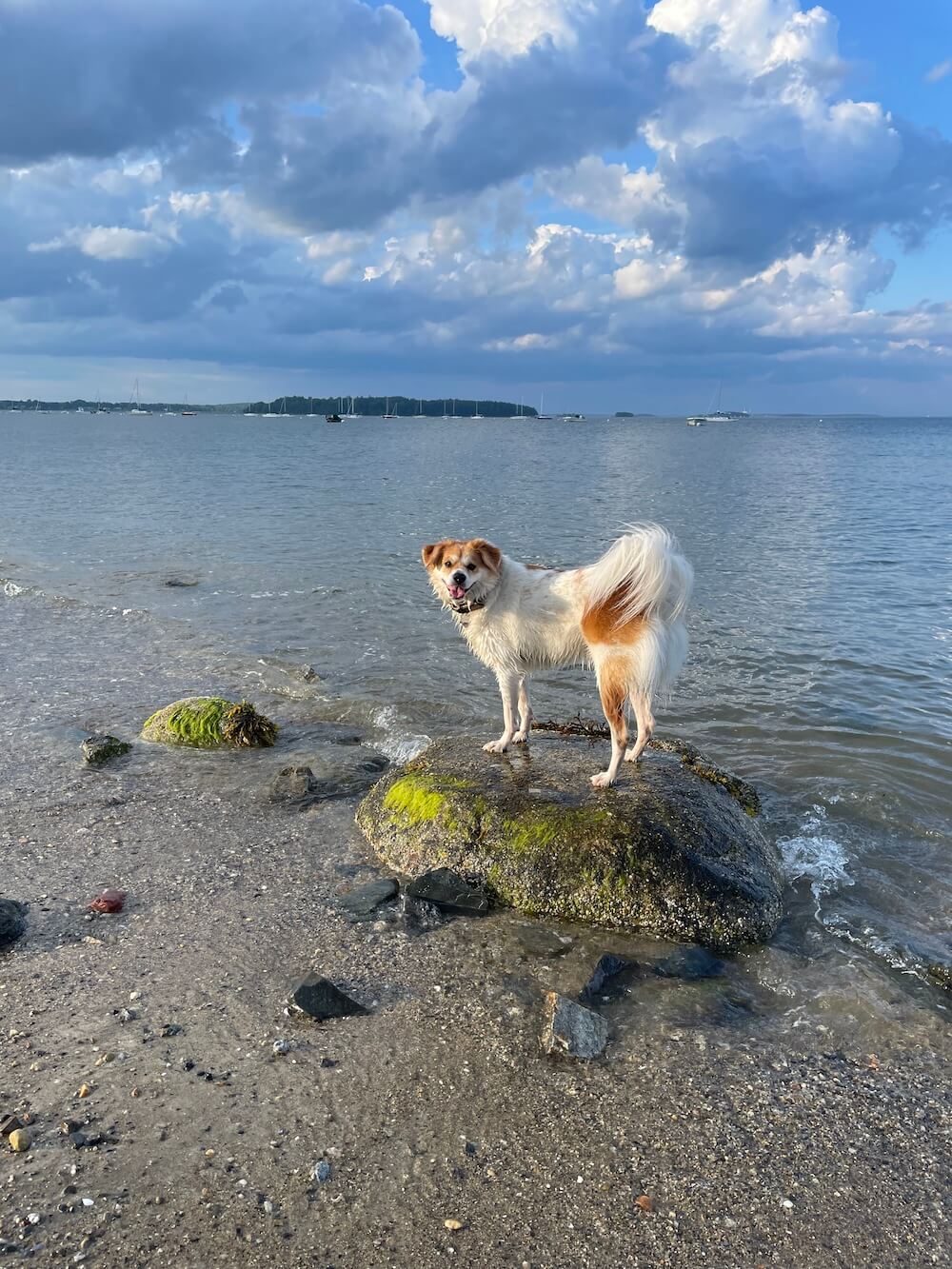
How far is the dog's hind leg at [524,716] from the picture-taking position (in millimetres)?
7750

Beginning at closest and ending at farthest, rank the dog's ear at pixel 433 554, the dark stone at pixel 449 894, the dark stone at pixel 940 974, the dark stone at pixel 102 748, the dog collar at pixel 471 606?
the dark stone at pixel 940 974
the dark stone at pixel 449 894
the dog collar at pixel 471 606
the dog's ear at pixel 433 554
the dark stone at pixel 102 748

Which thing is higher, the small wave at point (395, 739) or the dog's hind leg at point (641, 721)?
the dog's hind leg at point (641, 721)

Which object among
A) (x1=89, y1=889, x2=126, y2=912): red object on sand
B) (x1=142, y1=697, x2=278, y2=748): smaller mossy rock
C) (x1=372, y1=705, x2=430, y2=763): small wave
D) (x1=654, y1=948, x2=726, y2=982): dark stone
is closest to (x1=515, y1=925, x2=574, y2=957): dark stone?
(x1=654, y1=948, x2=726, y2=982): dark stone

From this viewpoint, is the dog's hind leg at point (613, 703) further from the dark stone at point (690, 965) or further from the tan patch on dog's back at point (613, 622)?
the dark stone at point (690, 965)

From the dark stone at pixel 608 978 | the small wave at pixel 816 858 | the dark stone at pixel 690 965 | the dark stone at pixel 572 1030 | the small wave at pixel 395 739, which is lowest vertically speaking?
the small wave at pixel 395 739

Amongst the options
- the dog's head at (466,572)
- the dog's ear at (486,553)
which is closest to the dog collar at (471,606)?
the dog's head at (466,572)

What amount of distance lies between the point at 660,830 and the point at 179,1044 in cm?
353

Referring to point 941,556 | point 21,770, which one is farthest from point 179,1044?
point 941,556

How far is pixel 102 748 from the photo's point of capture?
8.47m

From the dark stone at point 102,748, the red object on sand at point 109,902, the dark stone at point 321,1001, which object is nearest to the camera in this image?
the dark stone at point 321,1001

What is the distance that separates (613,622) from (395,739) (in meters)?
4.09

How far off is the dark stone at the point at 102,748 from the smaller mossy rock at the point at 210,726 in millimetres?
504

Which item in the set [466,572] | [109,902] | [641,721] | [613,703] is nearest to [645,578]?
[613,703]

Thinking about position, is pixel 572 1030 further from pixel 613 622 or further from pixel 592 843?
pixel 613 622
